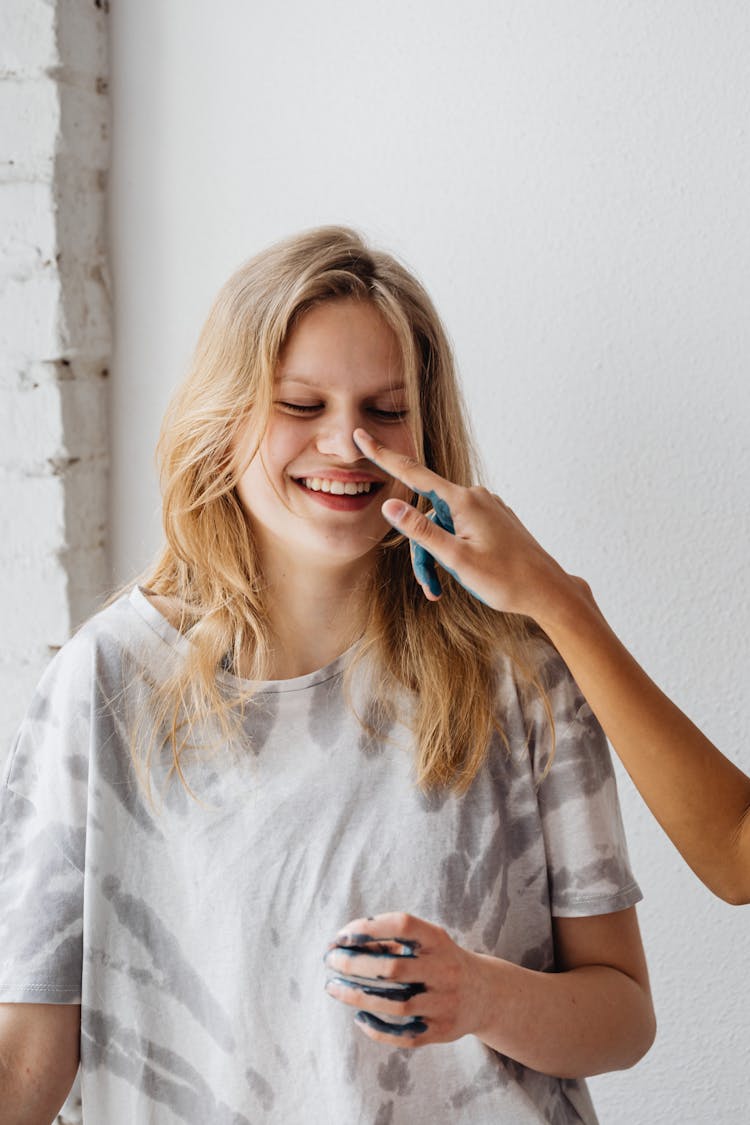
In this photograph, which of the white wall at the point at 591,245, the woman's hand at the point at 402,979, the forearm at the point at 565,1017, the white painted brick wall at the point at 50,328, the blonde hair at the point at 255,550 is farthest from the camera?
the white painted brick wall at the point at 50,328

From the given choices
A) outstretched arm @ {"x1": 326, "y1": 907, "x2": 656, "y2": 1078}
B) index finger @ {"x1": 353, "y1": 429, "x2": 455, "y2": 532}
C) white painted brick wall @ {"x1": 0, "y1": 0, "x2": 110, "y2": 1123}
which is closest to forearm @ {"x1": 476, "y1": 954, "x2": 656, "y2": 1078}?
outstretched arm @ {"x1": 326, "y1": 907, "x2": 656, "y2": 1078}

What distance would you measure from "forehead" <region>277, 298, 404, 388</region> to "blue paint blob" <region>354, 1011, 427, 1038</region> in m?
0.56

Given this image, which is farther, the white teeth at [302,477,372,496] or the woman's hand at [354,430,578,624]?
the white teeth at [302,477,372,496]

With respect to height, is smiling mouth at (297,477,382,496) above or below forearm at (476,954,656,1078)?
above

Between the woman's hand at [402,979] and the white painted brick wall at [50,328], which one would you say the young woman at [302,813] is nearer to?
the woman's hand at [402,979]

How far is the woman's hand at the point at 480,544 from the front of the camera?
38.9 inches

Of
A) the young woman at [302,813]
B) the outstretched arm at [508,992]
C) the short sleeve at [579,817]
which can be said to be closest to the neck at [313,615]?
the young woman at [302,813]

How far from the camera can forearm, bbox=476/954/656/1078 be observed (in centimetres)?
101

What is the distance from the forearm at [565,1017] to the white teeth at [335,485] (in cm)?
44

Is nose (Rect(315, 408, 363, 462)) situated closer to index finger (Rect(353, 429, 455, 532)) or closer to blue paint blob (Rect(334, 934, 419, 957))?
index finger (Rect(353, 429, 455, 532))

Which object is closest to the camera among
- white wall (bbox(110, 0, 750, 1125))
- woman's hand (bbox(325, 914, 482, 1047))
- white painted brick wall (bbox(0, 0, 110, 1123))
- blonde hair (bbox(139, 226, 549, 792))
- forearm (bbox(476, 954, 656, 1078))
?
woman's hand (bbox(325, 914, 482, 1047))

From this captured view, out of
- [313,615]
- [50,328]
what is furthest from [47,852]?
[50,328]

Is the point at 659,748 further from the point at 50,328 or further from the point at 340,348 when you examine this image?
the point at 50,328

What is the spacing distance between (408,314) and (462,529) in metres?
0.25
